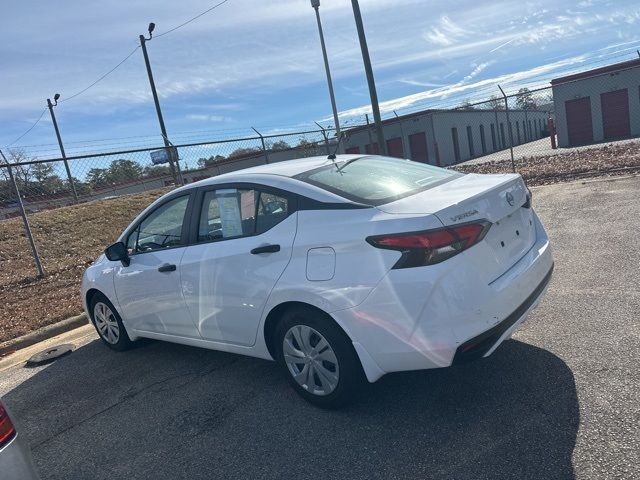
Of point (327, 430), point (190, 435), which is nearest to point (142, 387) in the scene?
point (190, 435)

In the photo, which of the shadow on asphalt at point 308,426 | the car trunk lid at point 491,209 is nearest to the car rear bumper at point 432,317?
the car trunk lid at point 491,209

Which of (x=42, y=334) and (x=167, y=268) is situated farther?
(x=42, y=334)

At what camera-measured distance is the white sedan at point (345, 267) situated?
281 cm

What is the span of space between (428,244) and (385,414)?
1.17m

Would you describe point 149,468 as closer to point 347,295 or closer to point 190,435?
point 190,435

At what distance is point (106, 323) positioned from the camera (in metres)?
5.16

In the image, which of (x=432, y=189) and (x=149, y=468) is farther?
(x=432, y=189)

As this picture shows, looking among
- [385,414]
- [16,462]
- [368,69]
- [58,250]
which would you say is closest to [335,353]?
[385,414]

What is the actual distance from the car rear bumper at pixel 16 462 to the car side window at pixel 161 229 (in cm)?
214

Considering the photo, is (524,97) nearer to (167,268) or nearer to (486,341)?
(167,268)

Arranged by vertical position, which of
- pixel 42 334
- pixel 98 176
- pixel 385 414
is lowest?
pixel 385 414

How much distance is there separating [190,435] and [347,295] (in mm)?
1461

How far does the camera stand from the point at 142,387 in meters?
4.25

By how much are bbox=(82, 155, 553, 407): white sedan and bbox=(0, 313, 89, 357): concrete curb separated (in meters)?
2.70
